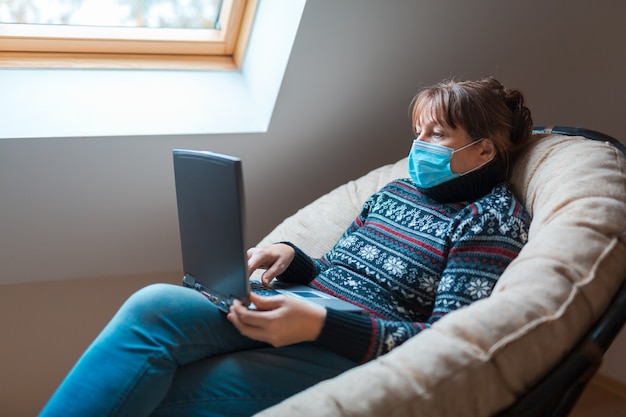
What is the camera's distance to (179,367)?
4.31 ft

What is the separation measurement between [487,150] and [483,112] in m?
0.08

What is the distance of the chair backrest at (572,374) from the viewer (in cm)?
109

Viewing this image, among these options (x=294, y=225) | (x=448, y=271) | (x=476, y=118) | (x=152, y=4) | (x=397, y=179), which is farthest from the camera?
(x=152, y=4)

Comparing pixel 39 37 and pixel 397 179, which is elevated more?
pixel 39 37

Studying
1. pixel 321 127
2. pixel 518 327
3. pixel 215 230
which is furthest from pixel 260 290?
pixel 321 127

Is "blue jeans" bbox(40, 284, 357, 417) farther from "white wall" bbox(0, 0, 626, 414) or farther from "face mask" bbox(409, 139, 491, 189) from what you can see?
"white wall" bbox(0, 0, 626, 414)

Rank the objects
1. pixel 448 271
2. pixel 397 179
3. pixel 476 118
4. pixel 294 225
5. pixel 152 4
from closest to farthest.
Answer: pixel 448 271
pixel 476 118
pixel 397 179
pixel 294 225
pixel 152 4

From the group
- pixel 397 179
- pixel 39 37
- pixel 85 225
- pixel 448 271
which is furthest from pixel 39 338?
pixel 448 271

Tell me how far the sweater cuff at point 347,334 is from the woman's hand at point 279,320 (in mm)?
14

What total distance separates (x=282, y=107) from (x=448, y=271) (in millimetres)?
831

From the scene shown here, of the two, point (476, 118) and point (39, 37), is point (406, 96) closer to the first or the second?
point (476, 118)

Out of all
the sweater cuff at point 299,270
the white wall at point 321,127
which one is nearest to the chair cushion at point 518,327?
the sweater cuff at point 299,270

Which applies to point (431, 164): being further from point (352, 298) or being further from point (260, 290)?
point (260, 290)

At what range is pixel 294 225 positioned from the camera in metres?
1.95
